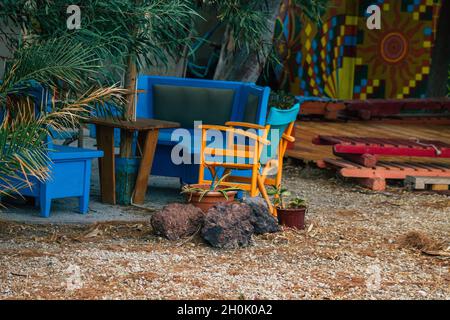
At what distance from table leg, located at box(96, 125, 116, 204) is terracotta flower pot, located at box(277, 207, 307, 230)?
147cm

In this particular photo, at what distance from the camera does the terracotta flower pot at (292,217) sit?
6996 mm

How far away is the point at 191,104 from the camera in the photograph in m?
8.95

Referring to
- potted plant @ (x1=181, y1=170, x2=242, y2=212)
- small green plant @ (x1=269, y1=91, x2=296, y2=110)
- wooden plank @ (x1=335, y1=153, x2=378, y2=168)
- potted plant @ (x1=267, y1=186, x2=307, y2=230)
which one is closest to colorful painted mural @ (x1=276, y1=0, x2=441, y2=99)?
small green plant @ (x1=269, y1=91, x2=296, y2=110)

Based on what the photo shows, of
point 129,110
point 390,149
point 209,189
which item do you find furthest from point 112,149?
point 390,149

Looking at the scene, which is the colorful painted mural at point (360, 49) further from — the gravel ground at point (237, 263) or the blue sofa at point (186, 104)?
the gravel ground at point (237, 263)

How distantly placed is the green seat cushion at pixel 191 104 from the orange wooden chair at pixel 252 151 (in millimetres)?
900

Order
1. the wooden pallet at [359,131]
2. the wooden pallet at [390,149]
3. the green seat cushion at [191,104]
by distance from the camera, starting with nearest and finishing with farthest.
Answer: the green seat cushion at [191,104]
the wooden pallet at [390,149]
the wooden pallet at [359,131]

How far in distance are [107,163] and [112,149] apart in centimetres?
12

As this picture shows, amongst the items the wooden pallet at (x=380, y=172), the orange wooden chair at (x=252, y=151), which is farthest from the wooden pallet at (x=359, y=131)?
the orange wooden chair at (x=252, y=151)

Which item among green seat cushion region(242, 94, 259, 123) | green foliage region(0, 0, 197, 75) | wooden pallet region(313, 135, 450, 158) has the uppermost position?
green foliage region(0, 0, 197, 75)

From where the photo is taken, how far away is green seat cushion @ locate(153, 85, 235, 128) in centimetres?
884

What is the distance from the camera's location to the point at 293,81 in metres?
14.6

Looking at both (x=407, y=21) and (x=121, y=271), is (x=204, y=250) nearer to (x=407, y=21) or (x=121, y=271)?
(x=121, y=271)

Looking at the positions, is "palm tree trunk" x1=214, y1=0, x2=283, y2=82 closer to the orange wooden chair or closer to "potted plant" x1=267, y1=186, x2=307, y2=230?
Answer: the orange wooden chair
